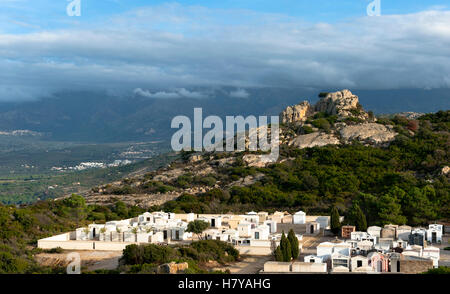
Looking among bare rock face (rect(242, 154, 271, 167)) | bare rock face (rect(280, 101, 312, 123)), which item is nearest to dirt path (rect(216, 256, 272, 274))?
bare rock face (rect(242, 154, 271, 167))

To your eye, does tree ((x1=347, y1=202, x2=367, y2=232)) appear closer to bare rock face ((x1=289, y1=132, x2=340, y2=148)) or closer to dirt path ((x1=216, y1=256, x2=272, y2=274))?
dirt path ((x1=216, y1=256, x2=272, y2=274))

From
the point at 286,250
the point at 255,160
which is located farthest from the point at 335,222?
the point at 255,160

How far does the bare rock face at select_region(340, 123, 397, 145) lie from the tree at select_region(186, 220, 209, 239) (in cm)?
2703

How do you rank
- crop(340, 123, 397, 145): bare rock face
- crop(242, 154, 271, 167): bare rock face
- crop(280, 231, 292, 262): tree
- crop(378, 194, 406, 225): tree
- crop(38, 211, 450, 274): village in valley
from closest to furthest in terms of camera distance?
1. crop(38, 211, 450, 274): village in valley
2. crop(280, 231, 292, 262): tree
3. crop(378, 194, 406, 225): tree
4. crop(242, 154, 271, 167): bare rock face
5. crop(340, 123, 397, 145): bare rock face

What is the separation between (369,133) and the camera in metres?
56.5

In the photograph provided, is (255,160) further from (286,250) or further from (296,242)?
(286,250)

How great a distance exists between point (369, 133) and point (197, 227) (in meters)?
29.0

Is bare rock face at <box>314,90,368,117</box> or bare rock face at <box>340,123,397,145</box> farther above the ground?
bare rock face at <box>314,90,368,117</box>

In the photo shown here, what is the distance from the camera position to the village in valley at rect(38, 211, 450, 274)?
23.5 m

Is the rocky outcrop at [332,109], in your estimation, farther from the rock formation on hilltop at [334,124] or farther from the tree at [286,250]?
the tree at [286,250]

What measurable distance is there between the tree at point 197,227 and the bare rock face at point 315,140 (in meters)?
25.7
